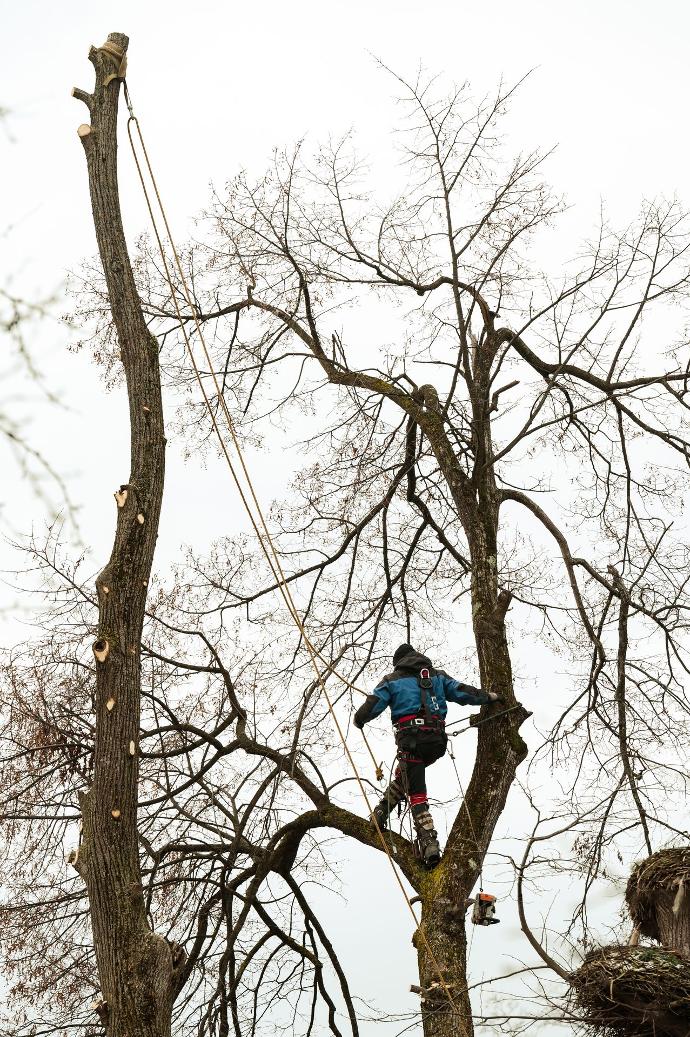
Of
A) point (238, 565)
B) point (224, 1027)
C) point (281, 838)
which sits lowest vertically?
point (224, 1027)

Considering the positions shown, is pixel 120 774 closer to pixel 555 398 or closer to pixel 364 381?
pixel 364 381

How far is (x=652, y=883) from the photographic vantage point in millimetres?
6660

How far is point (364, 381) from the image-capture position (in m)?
9.35

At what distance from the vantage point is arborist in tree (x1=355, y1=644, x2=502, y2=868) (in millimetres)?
7355

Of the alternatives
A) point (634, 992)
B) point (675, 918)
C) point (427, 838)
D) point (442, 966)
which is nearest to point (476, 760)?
point (427, 838)

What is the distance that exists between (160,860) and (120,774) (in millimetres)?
1913

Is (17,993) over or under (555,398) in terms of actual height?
under

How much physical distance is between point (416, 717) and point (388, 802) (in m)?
0.65

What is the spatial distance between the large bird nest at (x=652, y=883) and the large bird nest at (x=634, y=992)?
566 millimetres

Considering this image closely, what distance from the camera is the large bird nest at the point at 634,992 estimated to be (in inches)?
228

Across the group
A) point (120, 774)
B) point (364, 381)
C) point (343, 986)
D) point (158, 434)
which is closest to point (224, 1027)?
point (343, 986)

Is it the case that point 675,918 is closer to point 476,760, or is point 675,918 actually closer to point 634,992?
point 634,992

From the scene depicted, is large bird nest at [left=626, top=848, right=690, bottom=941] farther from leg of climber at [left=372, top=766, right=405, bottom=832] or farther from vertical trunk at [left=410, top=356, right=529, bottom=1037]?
leg of climber at [left=372, top=766, right=405, bottom=832]

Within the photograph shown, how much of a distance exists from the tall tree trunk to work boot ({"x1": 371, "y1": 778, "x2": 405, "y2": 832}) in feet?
7.69
